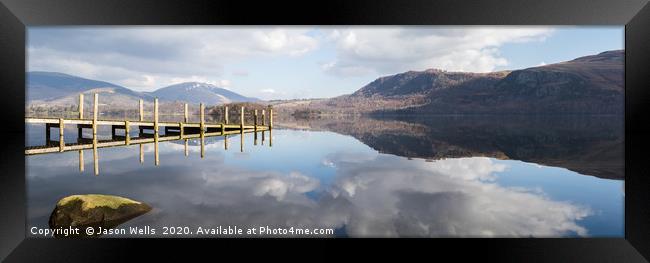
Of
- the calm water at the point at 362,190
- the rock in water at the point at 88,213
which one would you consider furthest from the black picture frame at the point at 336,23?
the calm water at the point at 362,190

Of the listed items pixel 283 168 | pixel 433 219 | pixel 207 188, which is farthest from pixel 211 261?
pixel 283 168

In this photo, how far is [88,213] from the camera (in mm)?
9438

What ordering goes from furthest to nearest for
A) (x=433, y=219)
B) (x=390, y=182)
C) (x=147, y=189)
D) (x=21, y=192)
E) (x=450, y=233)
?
(x=390, y=182) < (x=147, y=189) < (x=433, y=219) < (x=450, y=233) < (x=21, y=192)

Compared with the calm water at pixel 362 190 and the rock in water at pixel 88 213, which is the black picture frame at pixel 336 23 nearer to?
the rock in water at pixel 88 213

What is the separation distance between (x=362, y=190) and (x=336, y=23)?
9189 millimetres

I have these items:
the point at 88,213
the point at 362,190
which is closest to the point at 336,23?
the point at 88,213

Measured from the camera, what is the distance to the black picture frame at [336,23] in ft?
18.5

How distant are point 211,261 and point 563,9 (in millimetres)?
6256

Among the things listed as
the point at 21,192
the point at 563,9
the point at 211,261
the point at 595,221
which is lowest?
the point at 595,221

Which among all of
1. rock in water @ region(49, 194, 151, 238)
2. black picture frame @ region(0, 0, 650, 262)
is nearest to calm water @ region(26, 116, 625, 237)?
rock in water @ region(49, 194, 151, 238)

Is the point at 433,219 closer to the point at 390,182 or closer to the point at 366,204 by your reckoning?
the point at 366,204

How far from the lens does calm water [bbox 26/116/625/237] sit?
1030cm

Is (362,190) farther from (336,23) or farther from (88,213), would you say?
(336,23)

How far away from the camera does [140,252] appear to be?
5586mm
